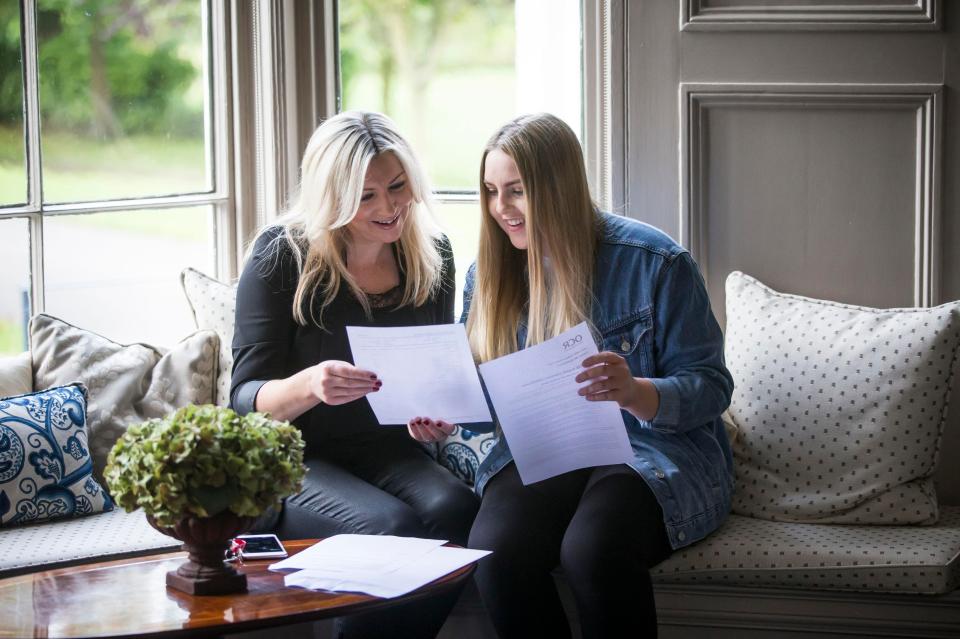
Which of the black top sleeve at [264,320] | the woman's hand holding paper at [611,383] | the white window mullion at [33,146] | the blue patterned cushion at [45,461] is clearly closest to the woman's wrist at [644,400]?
the woman's hand holding paper at [611,383]

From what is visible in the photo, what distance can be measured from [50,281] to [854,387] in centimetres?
184

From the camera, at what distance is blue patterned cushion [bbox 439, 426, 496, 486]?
2.43 metres

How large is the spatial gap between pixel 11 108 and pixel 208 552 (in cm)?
141

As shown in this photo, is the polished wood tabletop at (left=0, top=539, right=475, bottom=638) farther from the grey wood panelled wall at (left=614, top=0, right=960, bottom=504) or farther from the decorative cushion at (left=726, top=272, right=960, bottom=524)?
the grey wood panelled wall at (left=614, top=0, right=960, bottom=504)

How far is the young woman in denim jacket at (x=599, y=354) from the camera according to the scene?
1903 mm

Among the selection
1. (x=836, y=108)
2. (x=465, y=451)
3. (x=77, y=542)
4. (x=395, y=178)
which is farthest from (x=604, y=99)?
(x=77, y=542)

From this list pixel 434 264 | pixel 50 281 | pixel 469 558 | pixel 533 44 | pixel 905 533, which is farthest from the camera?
pixel 533 44

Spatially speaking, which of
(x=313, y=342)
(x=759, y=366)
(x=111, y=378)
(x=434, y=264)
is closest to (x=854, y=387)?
(x=759, y=366)

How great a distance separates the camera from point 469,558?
1.72 meters

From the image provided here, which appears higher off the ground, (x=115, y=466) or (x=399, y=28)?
(x=399, y=28)

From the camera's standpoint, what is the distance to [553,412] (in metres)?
1.94

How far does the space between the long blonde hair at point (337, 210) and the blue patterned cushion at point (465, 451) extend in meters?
0.34

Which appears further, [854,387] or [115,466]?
[854,387]

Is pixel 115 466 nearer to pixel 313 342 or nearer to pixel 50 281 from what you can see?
pixel 313 342
